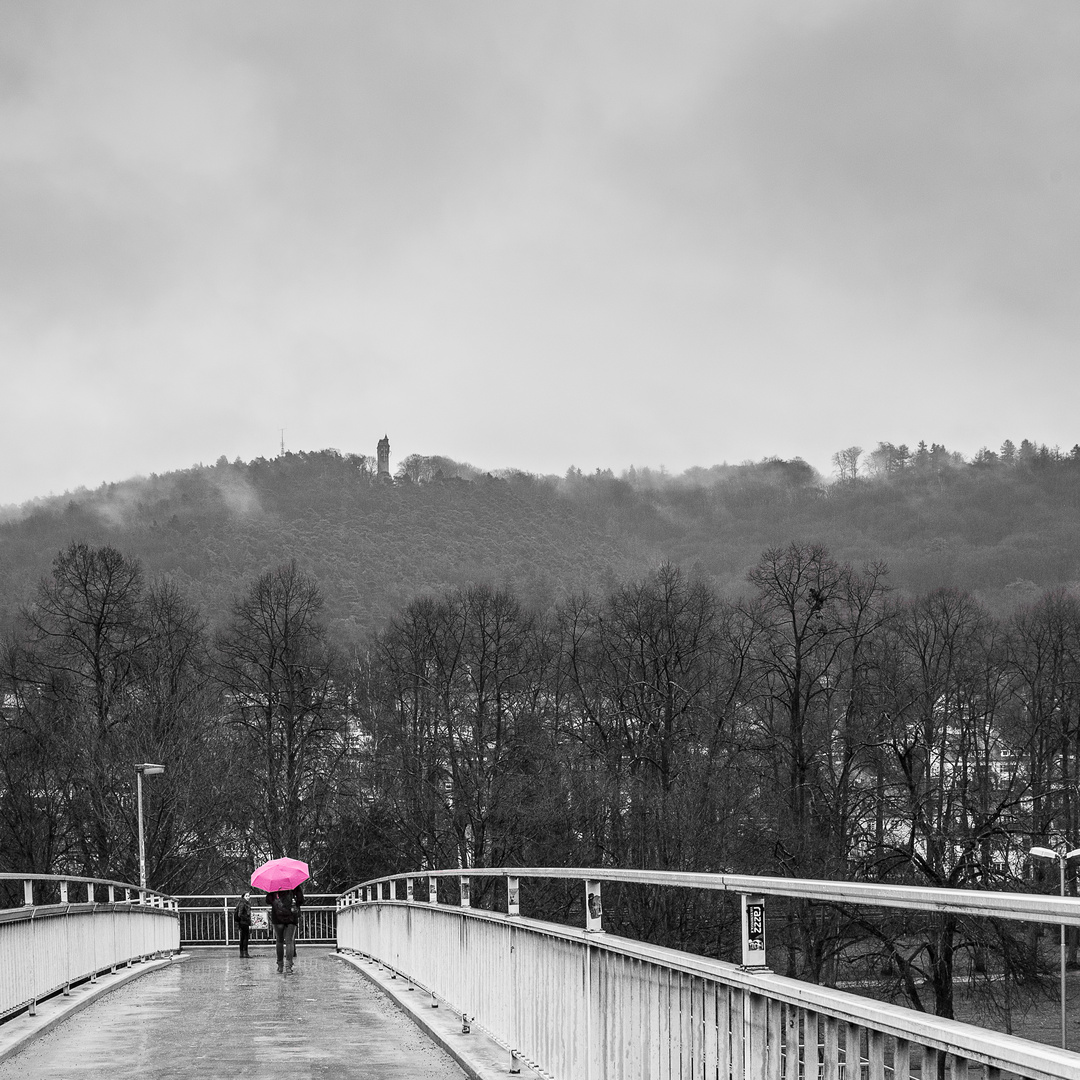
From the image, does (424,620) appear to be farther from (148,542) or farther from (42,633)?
(148,542)

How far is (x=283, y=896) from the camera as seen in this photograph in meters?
21.3

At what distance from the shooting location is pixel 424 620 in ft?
203

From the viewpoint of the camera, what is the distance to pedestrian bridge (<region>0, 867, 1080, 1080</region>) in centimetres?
380

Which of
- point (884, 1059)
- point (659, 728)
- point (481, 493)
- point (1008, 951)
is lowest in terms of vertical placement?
point (1008, 951)

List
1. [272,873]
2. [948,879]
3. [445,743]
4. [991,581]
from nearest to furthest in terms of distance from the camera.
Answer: [272,873]
[948,879]
[445,743]
[991,581]

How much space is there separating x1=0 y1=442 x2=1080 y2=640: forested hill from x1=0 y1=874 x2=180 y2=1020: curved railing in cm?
5402

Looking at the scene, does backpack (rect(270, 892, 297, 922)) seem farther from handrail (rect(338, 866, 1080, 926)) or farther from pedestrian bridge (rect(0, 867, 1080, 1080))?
handrail (rect(338, 866, 1080, 926))

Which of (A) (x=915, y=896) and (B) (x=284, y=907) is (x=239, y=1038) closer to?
(A) (x=915, y=896)

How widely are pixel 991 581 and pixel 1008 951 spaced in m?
56.1

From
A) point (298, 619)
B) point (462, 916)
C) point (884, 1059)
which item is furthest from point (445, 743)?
point (884, 1059)

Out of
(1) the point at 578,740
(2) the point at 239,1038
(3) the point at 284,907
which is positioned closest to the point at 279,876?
(3) the point at 284,907

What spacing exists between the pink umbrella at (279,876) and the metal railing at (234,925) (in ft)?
56.6

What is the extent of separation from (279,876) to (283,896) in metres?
0.29

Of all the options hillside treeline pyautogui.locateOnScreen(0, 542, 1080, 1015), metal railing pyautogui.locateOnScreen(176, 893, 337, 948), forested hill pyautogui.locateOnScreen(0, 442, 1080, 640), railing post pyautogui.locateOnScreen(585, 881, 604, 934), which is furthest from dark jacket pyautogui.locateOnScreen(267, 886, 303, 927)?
forested hill pyautogui.locateOnScreen(0, 442, 1080, 640)
